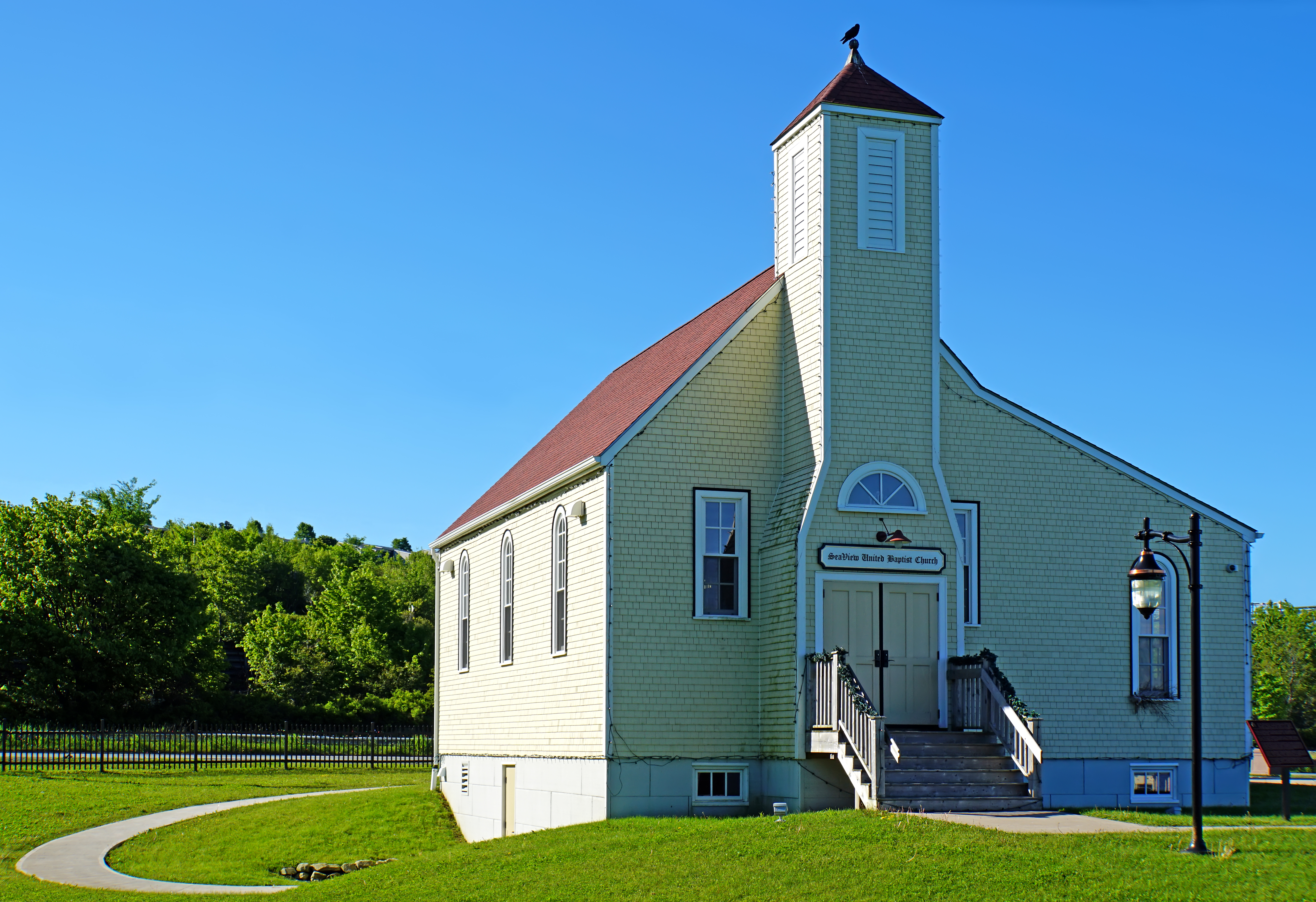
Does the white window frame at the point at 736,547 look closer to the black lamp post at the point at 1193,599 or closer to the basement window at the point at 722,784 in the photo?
the basement window at the point at 722,784

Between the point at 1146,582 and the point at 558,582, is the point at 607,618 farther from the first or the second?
the point at 1146,582

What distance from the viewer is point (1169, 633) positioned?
22969 millimetres

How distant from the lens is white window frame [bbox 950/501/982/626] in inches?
872

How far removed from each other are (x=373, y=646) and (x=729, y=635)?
49020 mm

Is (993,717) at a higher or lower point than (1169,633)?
lower

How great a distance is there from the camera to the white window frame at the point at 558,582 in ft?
73.7

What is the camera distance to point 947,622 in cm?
2081

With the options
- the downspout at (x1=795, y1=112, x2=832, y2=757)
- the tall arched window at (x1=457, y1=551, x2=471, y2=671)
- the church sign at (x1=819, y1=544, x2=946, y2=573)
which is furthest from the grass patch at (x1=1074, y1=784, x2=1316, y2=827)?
the tall arched window at (x1=457, y1=551, x2=471, y2=671)

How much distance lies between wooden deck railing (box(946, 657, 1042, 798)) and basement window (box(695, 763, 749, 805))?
3.20 meters

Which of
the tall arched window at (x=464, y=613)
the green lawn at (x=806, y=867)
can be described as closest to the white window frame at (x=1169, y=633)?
the green lawn at (x=806, y=867)

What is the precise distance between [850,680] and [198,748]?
29.9 m

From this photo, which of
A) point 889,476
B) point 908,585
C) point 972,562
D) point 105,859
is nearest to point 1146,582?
point 908,585

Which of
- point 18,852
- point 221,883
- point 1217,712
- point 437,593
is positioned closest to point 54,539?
point 437,593

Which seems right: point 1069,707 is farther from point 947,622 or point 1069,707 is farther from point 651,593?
point 651,593
